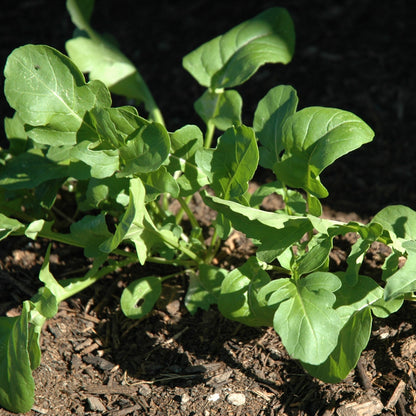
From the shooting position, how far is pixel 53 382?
178cm

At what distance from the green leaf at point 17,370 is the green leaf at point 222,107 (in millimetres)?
862

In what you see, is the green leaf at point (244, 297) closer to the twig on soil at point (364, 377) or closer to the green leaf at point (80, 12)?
the twig on soil at point (364, 377)

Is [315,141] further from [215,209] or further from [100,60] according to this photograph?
[100,60]

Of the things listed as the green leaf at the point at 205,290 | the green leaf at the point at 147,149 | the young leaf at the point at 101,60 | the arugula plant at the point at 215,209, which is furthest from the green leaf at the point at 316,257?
the young leaf at the point at 101,60

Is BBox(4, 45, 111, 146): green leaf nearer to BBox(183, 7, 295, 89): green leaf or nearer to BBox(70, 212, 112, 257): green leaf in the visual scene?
BBox(70, 212, 112, 257): green leaf

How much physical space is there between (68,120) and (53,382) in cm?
80

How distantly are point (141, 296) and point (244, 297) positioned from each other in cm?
37

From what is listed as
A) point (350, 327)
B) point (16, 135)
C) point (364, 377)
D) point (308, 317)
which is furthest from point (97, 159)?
point (364, 377)

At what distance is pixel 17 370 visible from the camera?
5.32 feet

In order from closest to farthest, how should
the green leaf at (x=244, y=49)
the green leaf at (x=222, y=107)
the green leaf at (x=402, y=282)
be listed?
the green leaf at (x=402, y=282)
the green leaf at (x=222, y=107)
the green leaf at (x=244, y=49)

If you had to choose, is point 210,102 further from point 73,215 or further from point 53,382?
point 53,382

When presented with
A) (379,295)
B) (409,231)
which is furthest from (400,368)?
(409,231)

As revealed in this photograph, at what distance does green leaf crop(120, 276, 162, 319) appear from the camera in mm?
1846

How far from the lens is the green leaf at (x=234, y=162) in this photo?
1556mm
